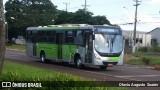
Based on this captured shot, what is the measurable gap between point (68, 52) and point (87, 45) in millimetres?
2470

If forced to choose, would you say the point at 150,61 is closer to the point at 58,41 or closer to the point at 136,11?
the point at 58,41

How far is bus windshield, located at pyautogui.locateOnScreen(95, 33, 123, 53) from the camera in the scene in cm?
2534

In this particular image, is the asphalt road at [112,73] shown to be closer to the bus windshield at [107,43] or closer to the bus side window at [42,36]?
the bus windshield at [107,43]

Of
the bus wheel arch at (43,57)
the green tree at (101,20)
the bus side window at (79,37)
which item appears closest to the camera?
the bus side window at (79,37)

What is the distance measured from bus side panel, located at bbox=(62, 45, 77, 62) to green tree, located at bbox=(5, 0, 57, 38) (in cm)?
6047

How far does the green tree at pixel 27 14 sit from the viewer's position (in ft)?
295

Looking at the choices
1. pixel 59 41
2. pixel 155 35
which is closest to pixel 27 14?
pixel 155 35

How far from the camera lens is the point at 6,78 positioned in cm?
1191

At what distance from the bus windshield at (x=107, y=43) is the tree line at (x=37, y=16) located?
57885mm

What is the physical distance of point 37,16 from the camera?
90.8 m

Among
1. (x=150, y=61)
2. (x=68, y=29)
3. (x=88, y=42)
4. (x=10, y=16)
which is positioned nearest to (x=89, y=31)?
(x=88, y=42)

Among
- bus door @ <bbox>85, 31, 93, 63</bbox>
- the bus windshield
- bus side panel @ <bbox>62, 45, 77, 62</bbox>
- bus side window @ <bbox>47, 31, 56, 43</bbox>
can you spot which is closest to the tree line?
bus side window @ <bbox>47, 31, 56, 43</bbox>

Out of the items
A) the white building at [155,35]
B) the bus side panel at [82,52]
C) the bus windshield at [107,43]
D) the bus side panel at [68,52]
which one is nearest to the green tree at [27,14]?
the white building at [155,35]

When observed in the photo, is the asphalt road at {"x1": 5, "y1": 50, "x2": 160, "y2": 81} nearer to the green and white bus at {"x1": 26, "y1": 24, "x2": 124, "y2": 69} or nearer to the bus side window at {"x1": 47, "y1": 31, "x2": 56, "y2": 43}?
the green and white bus at {"x1": 26, "y1": 24, "x2": 124, "y2": 69}
